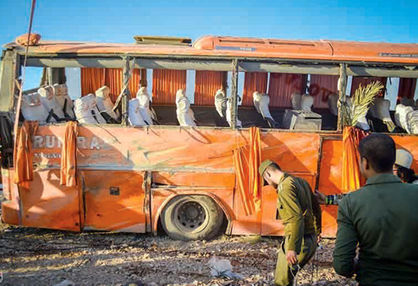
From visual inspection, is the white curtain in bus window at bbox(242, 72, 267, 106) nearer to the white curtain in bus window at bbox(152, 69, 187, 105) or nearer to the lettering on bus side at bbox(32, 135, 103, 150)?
the white curtain in bus window at bbox(152, 69, 187, 105)

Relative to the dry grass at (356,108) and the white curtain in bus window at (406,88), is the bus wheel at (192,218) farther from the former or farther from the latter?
the white curtain in bus window at (406,88)

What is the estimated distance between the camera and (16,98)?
508 centimetres

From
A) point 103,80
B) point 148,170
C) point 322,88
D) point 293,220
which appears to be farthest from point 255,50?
point 103,80

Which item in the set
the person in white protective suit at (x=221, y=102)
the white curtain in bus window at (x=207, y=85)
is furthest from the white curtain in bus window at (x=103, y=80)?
the person in white protective suit at (x=221, y=102)

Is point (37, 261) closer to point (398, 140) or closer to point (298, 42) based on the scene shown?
point (298, 42)

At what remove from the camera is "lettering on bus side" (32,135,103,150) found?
16.7 ft

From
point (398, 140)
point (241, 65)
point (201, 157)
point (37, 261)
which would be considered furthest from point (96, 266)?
point (398, 140)

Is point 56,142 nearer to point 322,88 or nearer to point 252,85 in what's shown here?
point 252,85

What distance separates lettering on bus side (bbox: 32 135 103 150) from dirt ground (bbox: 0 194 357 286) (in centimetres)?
159

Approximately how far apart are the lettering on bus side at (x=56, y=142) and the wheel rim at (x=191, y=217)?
69.3 inches

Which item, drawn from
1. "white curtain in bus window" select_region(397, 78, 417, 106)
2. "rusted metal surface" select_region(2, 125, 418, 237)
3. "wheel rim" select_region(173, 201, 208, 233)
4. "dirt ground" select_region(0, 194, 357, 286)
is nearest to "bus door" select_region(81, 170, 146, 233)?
"rusted metal surface" select_region(2, 125, 418, 237)

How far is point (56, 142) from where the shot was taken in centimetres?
510

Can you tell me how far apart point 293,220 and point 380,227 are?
1115 mm

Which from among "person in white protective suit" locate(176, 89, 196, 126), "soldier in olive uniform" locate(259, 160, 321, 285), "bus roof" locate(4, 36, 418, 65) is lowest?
"soldier in olive uniform" locate(259, 160, 321, 285)
